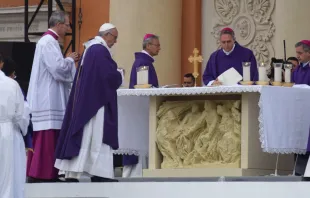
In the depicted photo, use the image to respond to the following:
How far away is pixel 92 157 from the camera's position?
14703 millimetres

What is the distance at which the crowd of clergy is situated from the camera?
1428cm

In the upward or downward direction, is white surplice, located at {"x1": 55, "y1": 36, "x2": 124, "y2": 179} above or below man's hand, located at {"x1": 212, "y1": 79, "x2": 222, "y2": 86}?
below

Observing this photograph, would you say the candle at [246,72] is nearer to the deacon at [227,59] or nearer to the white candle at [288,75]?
the white candle at [288,75]

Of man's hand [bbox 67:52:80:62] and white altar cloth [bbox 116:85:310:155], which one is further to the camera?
man's hand [bbox 67:52:80:62]

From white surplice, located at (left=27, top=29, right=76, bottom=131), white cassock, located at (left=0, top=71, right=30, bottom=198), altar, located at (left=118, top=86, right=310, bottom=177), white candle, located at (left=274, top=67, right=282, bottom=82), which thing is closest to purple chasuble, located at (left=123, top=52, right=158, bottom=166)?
altar, located at (left=118, top=86, right=310, bottom=177)

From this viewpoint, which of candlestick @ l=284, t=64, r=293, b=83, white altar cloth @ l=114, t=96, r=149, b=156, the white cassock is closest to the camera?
the white cassock

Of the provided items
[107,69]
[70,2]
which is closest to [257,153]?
[107,69]

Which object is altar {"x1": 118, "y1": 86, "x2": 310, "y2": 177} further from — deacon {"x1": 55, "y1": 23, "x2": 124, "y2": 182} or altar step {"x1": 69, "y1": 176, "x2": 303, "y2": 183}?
deacon {"x1": 55, "y1": 23, "x2": 124, "y2": 182}

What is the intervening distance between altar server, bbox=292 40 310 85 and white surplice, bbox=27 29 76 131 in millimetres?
2803

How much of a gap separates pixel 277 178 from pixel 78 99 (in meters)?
2.34

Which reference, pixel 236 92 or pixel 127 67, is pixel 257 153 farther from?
pixel 127 67

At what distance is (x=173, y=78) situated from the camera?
20.2 m

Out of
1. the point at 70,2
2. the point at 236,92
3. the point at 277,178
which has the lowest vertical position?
the point at 277,178

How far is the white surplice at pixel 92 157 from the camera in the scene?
14672 millimetres
